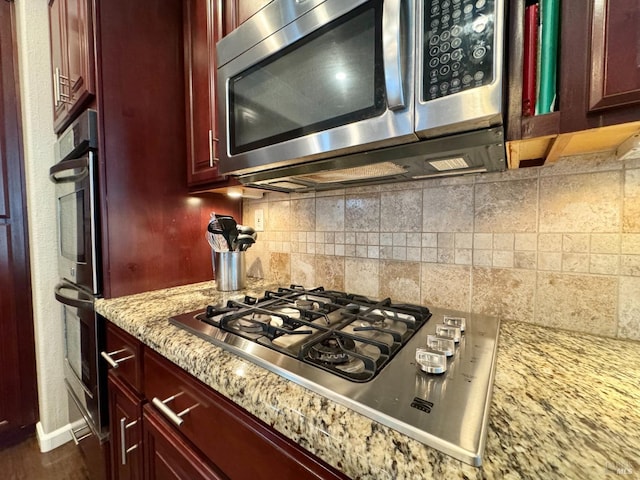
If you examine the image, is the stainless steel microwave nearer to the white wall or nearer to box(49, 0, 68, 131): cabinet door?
box(49, 0, 68, 131): cabinet door

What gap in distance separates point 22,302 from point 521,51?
235cm

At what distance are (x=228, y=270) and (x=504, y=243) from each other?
997 millimetres

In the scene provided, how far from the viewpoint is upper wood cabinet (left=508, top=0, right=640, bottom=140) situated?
42 cm

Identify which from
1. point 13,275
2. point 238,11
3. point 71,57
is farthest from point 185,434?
point 13,275

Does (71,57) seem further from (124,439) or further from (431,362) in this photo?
(431,362)

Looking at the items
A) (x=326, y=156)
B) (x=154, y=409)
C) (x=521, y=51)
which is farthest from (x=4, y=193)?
(x=521, y=51)

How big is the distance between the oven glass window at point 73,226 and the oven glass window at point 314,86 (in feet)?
2.39

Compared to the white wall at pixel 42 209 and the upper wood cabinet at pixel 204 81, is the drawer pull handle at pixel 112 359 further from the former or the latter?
the white wall at pixel 42 209

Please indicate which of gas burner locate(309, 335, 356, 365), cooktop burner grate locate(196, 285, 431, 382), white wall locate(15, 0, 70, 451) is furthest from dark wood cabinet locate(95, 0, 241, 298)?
gas burner locate(309, 335, 356, 365)

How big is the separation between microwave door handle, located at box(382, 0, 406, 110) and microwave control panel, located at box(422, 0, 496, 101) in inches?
1.8

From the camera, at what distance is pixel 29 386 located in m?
1.59

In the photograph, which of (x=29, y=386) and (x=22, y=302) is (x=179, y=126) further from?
(x=29, y=386)

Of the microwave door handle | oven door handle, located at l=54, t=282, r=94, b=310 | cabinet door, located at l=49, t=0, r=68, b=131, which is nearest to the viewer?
the microwave door handle

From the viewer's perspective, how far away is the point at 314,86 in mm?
708
